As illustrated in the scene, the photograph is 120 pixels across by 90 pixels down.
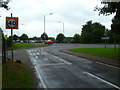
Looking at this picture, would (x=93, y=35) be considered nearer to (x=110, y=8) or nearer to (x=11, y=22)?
(x=110, y=8)

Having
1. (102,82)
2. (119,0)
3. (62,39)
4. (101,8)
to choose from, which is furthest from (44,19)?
(62,39)

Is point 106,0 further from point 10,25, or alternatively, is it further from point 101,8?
point 10,25

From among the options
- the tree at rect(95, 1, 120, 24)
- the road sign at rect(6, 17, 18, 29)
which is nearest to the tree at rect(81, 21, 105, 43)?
the tree at rect(95, 1, 120, 24)

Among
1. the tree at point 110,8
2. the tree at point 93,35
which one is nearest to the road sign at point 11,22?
the tree at point 110,8

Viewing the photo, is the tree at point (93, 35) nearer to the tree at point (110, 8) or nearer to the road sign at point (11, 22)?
the tree at point (110, 8)

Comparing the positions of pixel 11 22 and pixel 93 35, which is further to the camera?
pixel 93 35

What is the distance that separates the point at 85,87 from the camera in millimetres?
7766

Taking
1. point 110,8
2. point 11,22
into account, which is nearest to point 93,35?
point 110,8

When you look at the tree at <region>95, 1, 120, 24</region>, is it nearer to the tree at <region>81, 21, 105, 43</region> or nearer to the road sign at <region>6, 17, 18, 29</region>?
the road sign at <region>6, 17, 18, 29</region>

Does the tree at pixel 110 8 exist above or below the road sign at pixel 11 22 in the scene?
above

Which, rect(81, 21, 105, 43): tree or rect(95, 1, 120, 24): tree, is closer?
rect(95, 1, 120, 24): tree

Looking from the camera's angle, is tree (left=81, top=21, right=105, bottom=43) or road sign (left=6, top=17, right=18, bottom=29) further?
tree (left=81, top=21, right=105, bottom=43)

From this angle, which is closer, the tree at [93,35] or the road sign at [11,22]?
the road sign at [11,22]

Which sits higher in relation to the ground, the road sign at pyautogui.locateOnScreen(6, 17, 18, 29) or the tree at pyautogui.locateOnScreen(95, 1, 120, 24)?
the tree at pyautogui.locateOnScreen(95, 1, 120, 24)
